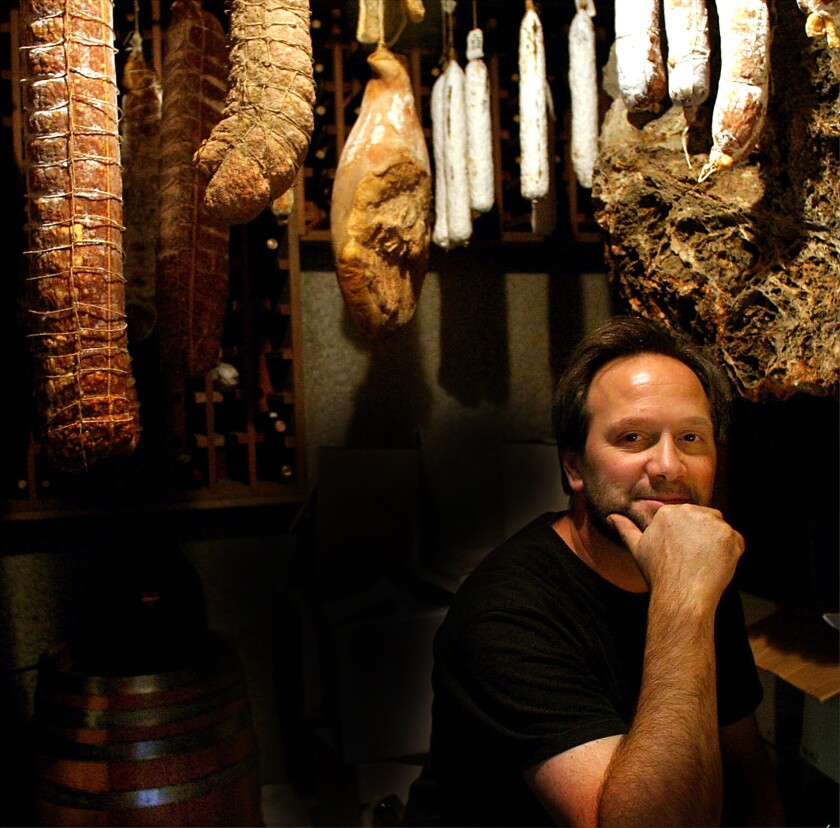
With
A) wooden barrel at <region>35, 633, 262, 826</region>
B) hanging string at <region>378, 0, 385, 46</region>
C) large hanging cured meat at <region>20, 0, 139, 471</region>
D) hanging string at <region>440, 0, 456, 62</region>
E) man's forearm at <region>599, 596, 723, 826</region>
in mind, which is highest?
hanging string at <region>440, 0, 456, 62</region>

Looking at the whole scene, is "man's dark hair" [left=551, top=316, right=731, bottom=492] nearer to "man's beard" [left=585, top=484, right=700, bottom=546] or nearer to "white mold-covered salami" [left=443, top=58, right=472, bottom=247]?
"man's beard" [left=585, top=484, right=700, bottom=546]

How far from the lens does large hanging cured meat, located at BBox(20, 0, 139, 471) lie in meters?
1.08

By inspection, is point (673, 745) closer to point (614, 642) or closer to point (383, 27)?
point (614, 642)

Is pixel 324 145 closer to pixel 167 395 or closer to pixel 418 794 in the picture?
pixel 167 395

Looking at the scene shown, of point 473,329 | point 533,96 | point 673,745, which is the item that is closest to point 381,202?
point 533,96

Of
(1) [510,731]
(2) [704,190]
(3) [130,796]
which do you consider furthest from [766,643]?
(3) [130,796]

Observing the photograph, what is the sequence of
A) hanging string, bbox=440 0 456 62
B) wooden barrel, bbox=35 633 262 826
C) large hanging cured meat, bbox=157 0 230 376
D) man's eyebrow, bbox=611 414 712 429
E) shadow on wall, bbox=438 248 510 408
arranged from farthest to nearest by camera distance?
1. shadow on wall, bbox=438 248 510 408
2. hanging string, bbox=440 0 456 62
3. wooden barrel, bbox=35 633 262 826
4. large hanging cured meat, bbox=157 0 230 376
5. man's eyebrow, bbox=611 414 712 429

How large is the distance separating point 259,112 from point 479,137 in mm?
685

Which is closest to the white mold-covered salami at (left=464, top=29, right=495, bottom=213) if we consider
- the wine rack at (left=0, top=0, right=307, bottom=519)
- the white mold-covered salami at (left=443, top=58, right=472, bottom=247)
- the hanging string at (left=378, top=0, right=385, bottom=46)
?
the white mold-covered salami at (left=443, top=58, right=472, bottom=247)

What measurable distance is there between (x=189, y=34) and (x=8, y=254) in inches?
28.9

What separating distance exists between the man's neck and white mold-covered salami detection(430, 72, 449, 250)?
2.40 ft

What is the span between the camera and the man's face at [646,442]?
3.93 ft

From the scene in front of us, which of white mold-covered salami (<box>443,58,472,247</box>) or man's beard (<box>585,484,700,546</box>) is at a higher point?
white mold-covered salami (<box>443,58,472,247</box>)

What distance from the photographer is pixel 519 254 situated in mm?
2191
